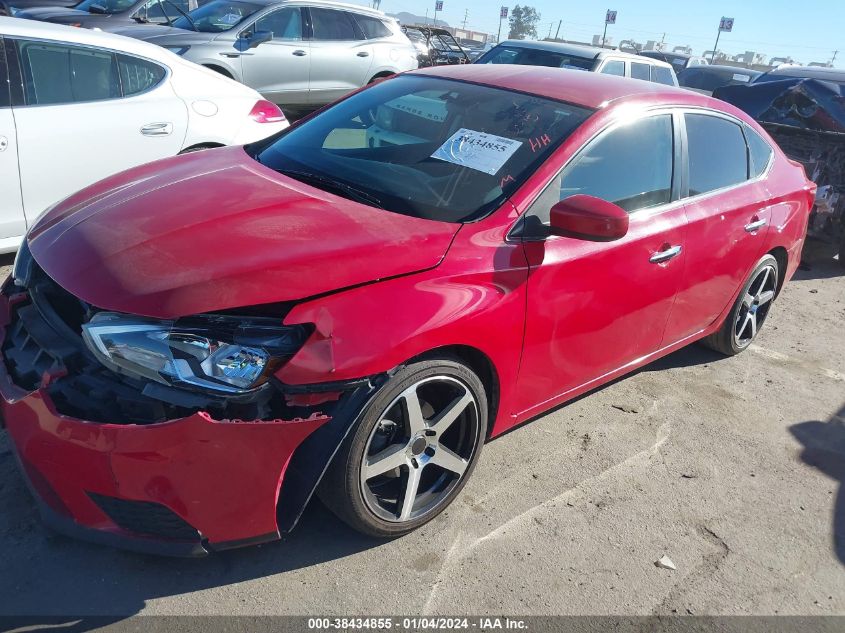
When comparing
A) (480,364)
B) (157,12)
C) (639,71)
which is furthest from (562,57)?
(480,364)

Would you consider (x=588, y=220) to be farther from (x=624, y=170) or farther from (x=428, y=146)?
(x=428, y=146)

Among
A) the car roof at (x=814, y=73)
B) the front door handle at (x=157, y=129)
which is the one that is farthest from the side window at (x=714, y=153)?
the car roof at (x=814, y=73)

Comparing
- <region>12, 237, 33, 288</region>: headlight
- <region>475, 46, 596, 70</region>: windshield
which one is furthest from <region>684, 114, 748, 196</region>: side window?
<region>475, 46, 596, 70</region>: windshield

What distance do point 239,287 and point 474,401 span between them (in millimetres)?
1026

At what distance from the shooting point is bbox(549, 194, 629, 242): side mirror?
9.08 feet

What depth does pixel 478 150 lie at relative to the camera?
319 cm

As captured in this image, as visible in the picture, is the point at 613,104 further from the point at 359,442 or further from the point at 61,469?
the point at 61,469

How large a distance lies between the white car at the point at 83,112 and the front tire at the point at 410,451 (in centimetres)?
303

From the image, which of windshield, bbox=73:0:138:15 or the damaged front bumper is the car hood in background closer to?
the damaged front bumper

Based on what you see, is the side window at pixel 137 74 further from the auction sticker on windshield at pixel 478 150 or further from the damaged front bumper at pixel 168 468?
the damaged front bumper at pixel 168 468

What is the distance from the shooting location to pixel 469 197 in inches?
118

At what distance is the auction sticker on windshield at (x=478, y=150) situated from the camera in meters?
3.11

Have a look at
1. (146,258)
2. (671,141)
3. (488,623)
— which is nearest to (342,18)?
(671,141)

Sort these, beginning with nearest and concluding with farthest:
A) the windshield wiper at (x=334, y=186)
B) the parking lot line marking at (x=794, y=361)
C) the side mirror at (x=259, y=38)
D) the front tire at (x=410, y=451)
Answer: the front tire at (x=410, y=451), the windshield wiper at (x=334, y=186), the parking lot line marking at (x=794, y=361), the side mirror at (x=259, y=38)
